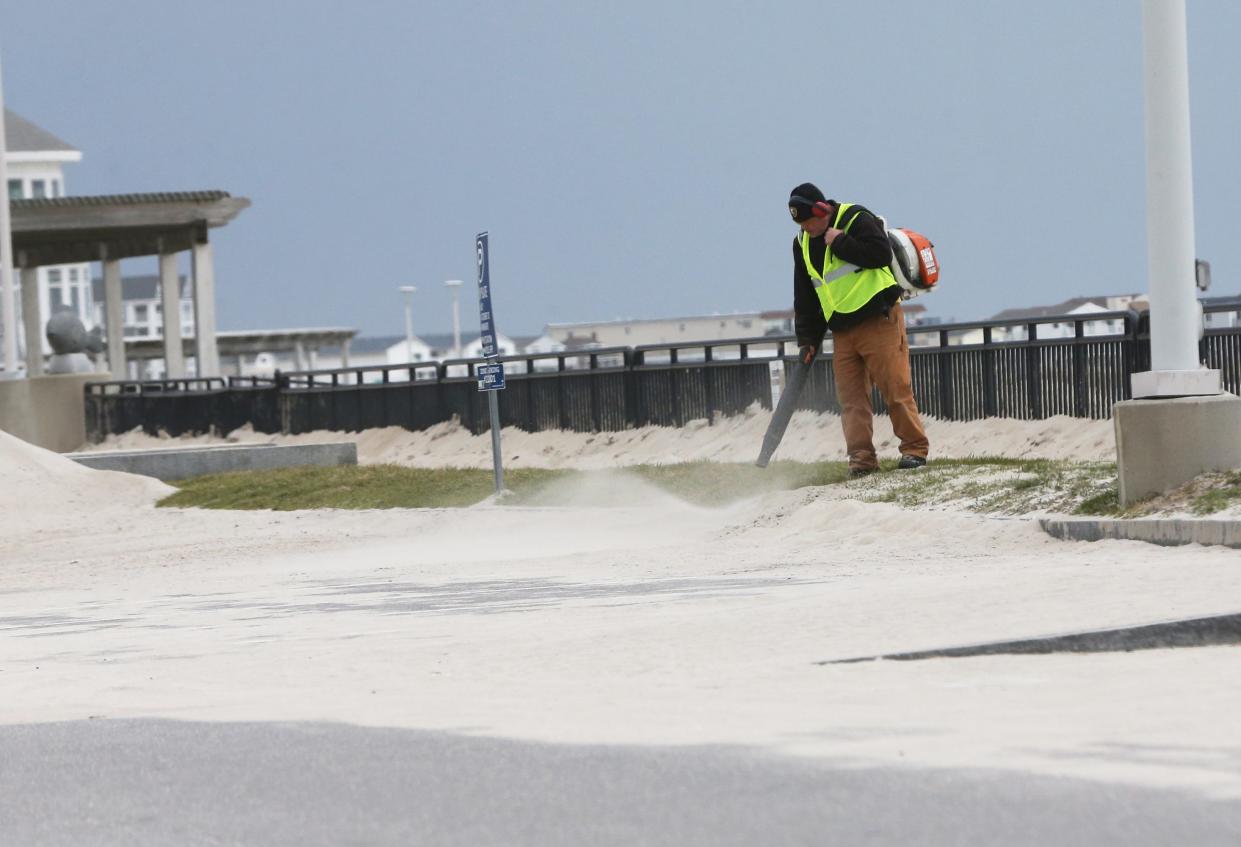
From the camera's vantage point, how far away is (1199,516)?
10.7 meters

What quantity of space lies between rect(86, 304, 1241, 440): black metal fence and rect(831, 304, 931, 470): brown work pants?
10.1ft

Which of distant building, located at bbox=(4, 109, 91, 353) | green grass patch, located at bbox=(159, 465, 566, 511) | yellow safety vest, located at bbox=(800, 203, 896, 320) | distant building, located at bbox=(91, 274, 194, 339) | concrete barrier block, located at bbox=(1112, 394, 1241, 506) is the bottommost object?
green grass patch, located at bbox=(159, 465, 566, 511)

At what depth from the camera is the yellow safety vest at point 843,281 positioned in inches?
587

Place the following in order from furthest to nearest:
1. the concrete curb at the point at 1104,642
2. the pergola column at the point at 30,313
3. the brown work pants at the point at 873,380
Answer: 1. the pergola column at the point at 30,313
2. the brown work pants at the point at 873,380
3. the concrete curb at the point at 1104,642

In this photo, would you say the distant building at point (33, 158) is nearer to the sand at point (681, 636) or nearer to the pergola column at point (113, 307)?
the pergola column at point (113, 307)

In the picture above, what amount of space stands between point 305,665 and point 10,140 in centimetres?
12738

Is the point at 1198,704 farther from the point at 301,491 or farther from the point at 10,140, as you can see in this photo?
the point at 10,140

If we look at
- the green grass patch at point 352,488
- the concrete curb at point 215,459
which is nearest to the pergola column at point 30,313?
the concrete curb at point 215,459

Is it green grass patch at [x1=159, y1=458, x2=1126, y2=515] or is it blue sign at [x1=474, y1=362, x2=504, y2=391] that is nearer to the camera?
green grass patch at [x1=159, y1=458, x2=1126, y2=515]

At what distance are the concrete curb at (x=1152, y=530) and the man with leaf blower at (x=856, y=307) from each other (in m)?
3.28

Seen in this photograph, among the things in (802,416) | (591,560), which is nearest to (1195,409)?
(591,560)

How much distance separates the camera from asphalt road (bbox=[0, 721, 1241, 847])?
496 cm

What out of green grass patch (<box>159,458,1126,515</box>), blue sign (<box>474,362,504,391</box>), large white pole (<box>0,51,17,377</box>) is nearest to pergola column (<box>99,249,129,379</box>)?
large white pole (<box>0,51,17,377</box>)

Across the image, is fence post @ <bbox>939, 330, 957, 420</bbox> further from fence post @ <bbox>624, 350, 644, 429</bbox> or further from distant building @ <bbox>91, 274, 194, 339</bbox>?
distant building @ <bbox>91, 274, 194, 339</bbox>
